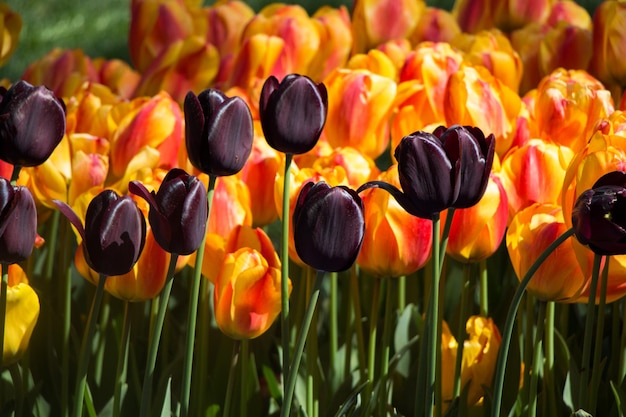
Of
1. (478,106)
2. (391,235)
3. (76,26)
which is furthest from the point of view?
(76,26)

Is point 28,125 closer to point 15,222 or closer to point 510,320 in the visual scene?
point 15,222

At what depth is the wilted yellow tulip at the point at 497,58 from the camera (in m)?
1.44

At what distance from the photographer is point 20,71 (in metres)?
3.10

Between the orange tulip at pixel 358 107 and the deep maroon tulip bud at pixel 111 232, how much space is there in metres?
0.49

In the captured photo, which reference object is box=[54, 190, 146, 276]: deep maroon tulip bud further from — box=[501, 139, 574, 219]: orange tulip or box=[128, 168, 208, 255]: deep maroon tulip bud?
box=[501, 139, 574, 219]: orange tulip

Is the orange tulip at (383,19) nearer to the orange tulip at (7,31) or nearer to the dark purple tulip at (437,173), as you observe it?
the orange tulip at (7,31)

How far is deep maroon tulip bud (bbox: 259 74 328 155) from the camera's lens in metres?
0.83

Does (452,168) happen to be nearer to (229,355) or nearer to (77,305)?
(229,355)

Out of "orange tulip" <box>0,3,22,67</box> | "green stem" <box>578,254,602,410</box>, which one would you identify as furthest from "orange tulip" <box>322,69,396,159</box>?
"orange tulip" <box>0,3,22,67</box>

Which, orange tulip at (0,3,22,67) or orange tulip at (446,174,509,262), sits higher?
orange tulip at (0,3,22,67)

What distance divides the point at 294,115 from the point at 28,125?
0.23 meters

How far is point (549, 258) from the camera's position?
35.1 inches

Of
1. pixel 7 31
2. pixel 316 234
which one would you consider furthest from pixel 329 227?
pixel 7 31

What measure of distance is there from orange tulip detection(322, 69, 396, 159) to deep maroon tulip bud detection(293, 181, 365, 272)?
0.47 metres
